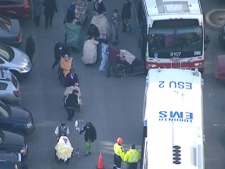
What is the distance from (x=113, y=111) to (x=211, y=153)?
4.25m

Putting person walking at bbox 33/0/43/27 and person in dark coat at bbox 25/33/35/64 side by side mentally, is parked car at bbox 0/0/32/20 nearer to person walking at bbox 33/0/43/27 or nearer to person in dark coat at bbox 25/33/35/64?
person walking at bbox 33/0/43/27

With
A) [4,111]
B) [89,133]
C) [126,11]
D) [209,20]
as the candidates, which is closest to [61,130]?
[89,133]

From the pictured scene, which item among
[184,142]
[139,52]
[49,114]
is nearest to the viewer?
[184,142]

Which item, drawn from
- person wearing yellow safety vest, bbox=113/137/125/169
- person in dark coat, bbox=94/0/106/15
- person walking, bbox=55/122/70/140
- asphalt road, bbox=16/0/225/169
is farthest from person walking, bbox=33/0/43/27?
person wearing yellow safety vest, bbox=113/137/125/169

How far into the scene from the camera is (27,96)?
36406mm

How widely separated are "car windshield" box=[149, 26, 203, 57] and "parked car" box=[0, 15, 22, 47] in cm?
563

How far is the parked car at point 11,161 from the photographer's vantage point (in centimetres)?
3058

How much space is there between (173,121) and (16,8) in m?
12.9

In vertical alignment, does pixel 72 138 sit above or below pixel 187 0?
below

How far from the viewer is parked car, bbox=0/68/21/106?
114ft

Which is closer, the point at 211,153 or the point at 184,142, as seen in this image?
the point at 184,142

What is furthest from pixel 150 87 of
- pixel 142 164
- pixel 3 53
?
pixel 3 53

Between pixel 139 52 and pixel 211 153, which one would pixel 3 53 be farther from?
pixel 211 153

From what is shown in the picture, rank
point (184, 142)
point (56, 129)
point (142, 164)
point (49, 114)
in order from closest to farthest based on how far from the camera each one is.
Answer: point (184, 142) → point (142, 164) → point (56, 129) → point (49, 114)
